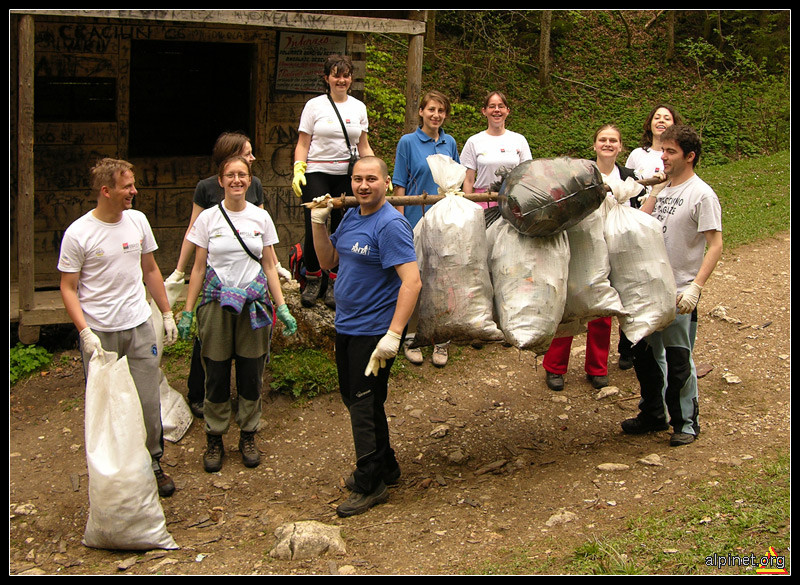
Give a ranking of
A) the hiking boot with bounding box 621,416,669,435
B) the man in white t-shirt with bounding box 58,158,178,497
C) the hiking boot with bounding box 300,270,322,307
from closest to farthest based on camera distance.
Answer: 1. the man in white t-shirt with bounding box 58,158,178,497
2. the hiking boot with bounding box 621,416,669,435
3. the hiking boot with bounding box 300,270,322,307

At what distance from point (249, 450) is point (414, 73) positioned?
11.9 ft

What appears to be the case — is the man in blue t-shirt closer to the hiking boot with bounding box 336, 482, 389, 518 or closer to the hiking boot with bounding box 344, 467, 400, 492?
the hiking boot with bounding box 336, 482, 389, 518

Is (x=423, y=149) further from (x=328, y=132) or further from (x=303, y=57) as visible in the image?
(x=303, y=57)

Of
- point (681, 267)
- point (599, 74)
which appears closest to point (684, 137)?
point (681, 267)

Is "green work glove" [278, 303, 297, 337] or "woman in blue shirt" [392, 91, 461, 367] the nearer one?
"green work glove" [278, 303, 297, 337]

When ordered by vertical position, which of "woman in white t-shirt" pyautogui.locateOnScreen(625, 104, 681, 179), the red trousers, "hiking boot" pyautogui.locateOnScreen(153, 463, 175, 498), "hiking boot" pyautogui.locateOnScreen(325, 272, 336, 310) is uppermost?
"woman in white t-shirt" pyautogui.locateOnScreen(625, 104, 681, 179)

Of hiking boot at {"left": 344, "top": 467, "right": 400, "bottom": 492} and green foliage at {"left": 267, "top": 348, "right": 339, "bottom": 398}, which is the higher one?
green foliage at {"left": 267, "top": 348, "right": 339, "bottom": 398}

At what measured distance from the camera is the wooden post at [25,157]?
18.4ft

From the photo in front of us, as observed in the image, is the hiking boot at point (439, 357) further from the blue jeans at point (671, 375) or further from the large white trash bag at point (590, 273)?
the large white trash bag at point (590, 273)

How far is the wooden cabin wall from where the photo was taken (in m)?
6.97

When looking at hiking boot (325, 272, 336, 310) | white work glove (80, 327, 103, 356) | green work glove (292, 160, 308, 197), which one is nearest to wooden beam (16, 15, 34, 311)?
green work glove (292, 160, 308, 197)

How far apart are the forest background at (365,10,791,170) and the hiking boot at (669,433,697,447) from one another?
329 inches

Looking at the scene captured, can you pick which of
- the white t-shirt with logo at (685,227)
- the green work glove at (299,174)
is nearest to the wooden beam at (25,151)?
the green work glove at (299,174)

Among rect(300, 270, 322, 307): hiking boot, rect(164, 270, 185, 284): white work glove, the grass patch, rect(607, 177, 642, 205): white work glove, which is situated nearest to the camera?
rect(607, 177, 642, 205): white work glove
